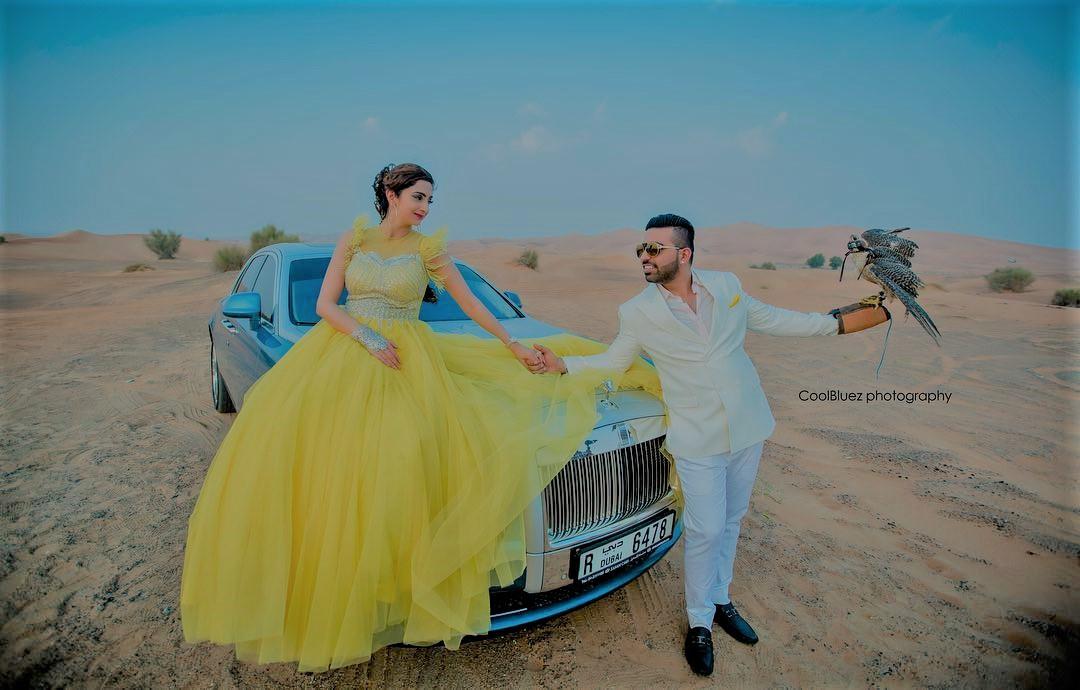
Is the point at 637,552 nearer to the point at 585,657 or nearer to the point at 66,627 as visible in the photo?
the point at 585,657

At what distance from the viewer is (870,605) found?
9.73 feet

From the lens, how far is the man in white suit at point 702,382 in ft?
7.91

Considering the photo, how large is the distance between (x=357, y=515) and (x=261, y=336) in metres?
1.88

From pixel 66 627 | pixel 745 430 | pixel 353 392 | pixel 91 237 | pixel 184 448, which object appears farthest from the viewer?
pixel 91 237

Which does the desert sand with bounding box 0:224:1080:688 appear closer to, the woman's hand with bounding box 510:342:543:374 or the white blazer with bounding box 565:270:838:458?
the white blazer with bounding box 565:270:838:458

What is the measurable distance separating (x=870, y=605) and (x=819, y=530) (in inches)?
29.0

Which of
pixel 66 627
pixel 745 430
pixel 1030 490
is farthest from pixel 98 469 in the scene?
pixel 1030 490

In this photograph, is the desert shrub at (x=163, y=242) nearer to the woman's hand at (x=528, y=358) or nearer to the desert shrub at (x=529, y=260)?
the desert shrub at (x=529, y=260)

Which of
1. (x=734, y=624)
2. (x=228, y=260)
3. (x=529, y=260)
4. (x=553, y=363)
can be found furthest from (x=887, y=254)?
(x=228, y=260)

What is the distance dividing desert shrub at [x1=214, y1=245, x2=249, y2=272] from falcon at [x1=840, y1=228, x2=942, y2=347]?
19.7 meters

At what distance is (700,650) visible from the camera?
2498mm

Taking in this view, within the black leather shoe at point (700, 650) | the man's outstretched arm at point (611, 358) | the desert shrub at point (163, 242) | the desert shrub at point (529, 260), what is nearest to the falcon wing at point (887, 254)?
the man's outstretched arm at point (611, 358)

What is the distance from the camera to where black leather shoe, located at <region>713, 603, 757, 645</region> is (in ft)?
8.75

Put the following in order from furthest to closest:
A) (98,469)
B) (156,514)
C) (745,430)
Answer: (98,469) → (156,514) → (745,430)
